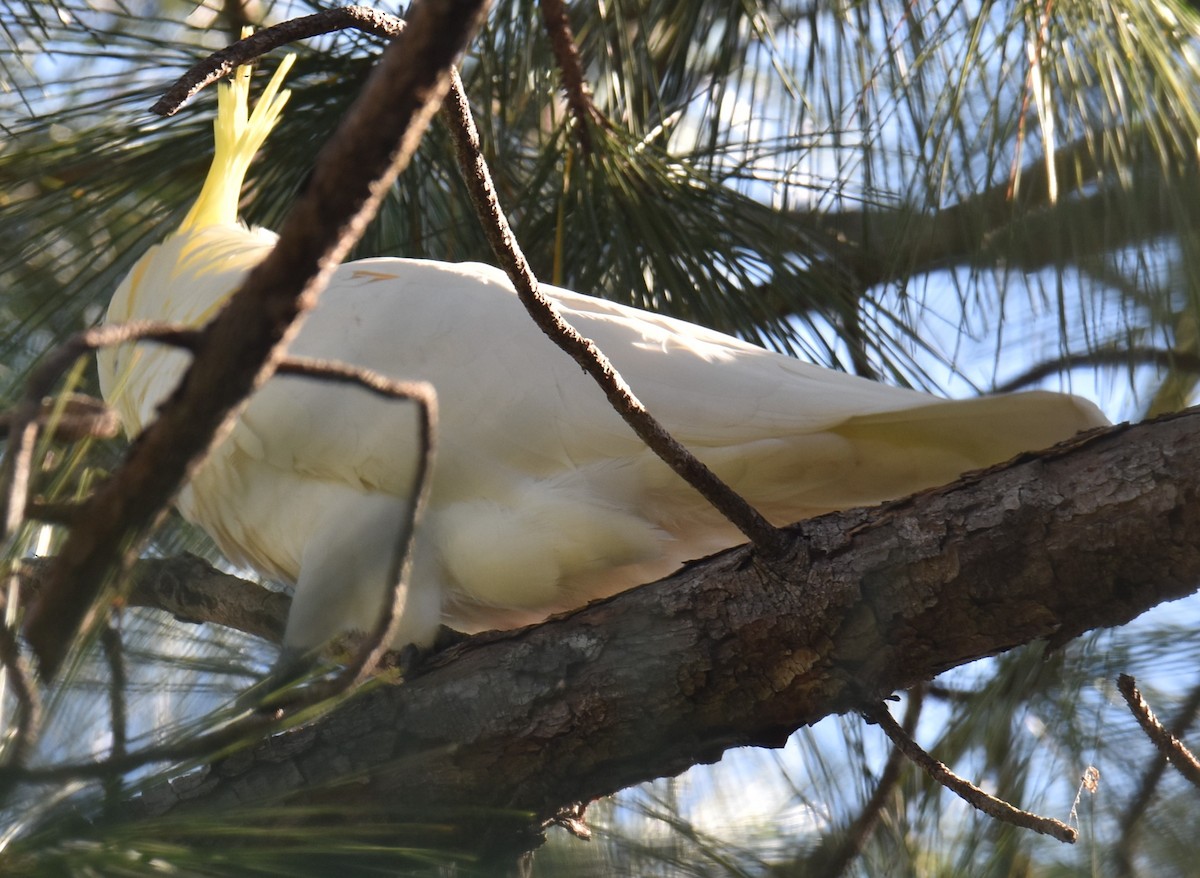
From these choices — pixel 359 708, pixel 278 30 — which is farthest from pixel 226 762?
pixel 278 30

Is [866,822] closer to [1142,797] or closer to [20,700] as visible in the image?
[1142,797]

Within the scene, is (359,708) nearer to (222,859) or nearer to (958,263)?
(222,859)

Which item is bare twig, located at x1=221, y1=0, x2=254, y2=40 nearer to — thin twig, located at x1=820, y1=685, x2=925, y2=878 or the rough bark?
the rough bark

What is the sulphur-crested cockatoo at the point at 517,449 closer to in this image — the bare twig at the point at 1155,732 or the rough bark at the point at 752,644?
the rough bark at the point at 752,644

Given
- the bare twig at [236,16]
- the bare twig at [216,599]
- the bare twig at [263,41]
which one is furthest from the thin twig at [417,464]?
the bare twig at [236,16]

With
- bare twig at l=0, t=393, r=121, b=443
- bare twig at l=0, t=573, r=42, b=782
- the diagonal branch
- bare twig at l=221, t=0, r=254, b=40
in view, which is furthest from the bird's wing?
bare twig at l=0, t=393, r=121, b=443

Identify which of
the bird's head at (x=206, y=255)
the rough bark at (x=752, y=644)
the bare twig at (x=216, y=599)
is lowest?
the rough bark at (x=752, y=644)

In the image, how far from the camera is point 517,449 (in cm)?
144

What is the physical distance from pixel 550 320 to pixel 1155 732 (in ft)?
2.54

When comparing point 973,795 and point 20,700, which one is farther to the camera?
point 973,795

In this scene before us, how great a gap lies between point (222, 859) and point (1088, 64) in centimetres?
127

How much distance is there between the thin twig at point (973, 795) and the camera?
118 cm

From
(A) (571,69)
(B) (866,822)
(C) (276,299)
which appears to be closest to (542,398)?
(A) (571,69)

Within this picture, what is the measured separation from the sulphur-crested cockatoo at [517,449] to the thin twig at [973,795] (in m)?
0.29
